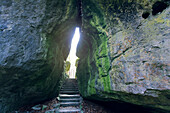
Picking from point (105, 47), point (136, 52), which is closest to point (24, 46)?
point (105, 47)

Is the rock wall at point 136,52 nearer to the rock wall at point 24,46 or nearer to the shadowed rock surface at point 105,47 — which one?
the shadowed rock surface at point 105,47

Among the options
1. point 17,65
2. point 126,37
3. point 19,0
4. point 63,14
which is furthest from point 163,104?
point 19,0

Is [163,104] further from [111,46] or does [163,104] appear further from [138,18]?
[138,18]

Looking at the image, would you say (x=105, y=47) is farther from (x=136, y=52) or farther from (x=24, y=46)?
(x=24, y=46)

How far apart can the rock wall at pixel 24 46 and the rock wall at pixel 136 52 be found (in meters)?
2.76

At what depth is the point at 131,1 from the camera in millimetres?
3395

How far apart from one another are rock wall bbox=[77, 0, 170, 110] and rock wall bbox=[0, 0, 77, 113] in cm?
276

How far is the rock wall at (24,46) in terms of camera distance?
3.52 metres

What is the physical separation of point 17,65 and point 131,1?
17.3 feet

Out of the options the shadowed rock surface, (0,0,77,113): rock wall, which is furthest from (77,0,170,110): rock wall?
(0,0,77,113): rock wall

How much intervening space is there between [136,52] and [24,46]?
4.43 metres

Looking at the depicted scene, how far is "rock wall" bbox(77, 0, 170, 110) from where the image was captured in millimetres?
2361

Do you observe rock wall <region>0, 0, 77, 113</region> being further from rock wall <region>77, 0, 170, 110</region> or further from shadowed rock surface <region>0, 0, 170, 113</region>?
rock wall <region>77, 0, 170, 110</region>

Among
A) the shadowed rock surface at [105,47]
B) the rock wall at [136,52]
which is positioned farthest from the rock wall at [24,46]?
the rock wall at [136,52]
